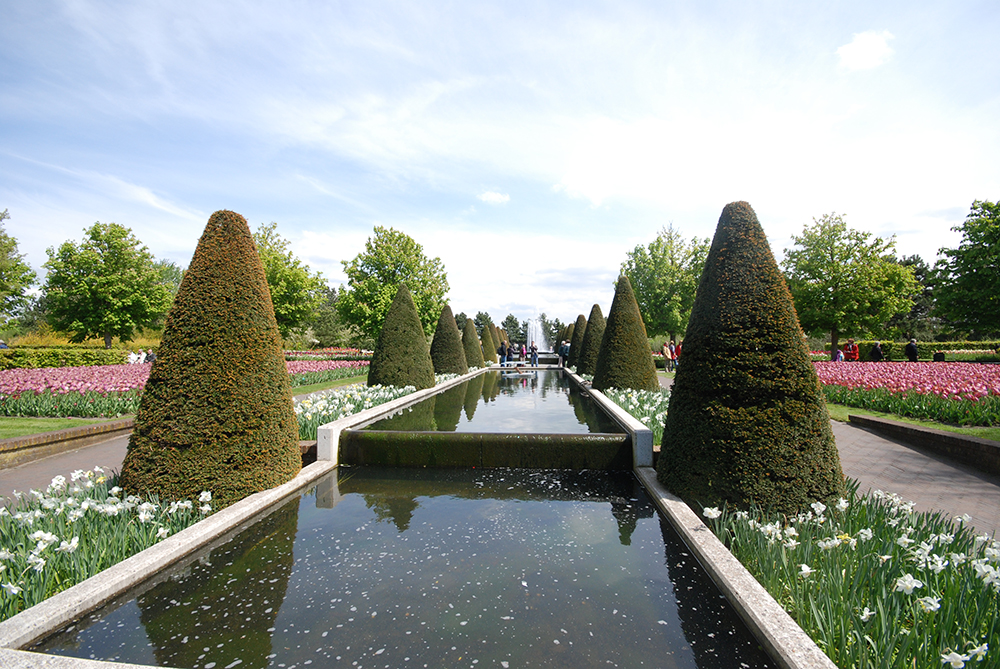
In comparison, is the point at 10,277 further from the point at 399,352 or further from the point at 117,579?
the point at 117,579

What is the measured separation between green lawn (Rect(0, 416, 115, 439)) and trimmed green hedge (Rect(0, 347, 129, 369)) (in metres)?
11.8

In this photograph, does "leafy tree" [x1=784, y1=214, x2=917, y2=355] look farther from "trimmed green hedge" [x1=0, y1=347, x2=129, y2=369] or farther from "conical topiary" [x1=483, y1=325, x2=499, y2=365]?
"trimmed green hedge" [x1=0, y1=347, x2=129, y2=369]

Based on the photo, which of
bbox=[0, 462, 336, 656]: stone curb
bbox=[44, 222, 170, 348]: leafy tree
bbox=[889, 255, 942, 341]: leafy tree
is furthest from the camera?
bbox=[889, 255, 942, 341]: leafy tree

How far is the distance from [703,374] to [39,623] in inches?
207

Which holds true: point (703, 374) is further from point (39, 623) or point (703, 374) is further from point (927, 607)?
point (39, 623)

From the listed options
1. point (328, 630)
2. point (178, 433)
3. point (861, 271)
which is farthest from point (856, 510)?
point (861, 271)

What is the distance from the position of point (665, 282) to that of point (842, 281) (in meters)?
11.9

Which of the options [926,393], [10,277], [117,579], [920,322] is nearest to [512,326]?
[920,322]

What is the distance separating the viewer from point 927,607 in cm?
238

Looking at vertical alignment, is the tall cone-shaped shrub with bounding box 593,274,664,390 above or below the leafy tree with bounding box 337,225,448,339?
below

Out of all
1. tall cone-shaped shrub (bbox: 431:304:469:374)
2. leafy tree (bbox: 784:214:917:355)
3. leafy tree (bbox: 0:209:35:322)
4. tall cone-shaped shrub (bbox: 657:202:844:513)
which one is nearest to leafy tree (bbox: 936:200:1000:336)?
leafy tree (bbox: 784:214:917:355)

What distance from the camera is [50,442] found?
7879mm

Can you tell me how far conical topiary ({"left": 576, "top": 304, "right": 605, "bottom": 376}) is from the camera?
18.8 meters

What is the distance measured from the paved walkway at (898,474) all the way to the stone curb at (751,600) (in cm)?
237
